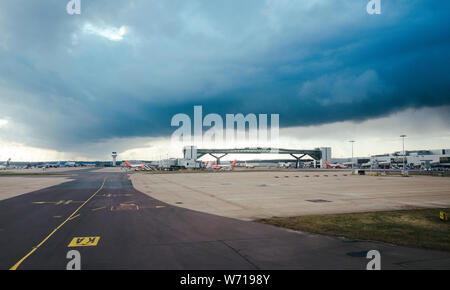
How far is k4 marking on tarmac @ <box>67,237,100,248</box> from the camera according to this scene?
1219cm

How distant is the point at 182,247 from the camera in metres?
11.9

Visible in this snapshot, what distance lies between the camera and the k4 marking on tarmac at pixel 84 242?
1219 centimetres

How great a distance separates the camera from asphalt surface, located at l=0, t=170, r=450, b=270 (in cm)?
983

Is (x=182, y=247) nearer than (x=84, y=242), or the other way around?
(x=182, y=247)

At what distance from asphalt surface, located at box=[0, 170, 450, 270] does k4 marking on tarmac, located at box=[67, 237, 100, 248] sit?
10 centimetres

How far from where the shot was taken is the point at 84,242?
41.5 feet

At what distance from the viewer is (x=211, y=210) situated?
868 inches

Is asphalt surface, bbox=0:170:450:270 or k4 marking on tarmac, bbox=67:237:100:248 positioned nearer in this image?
asphalt surface, bbox=0:170:450:270

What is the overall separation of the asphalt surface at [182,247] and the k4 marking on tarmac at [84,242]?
0.10 meters

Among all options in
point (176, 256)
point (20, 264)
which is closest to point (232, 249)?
point (176, 256)

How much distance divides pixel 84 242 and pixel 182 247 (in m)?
4.81

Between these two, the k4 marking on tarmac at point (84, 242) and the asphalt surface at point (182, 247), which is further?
the k4 marking on tarmac at point (84, 242)
